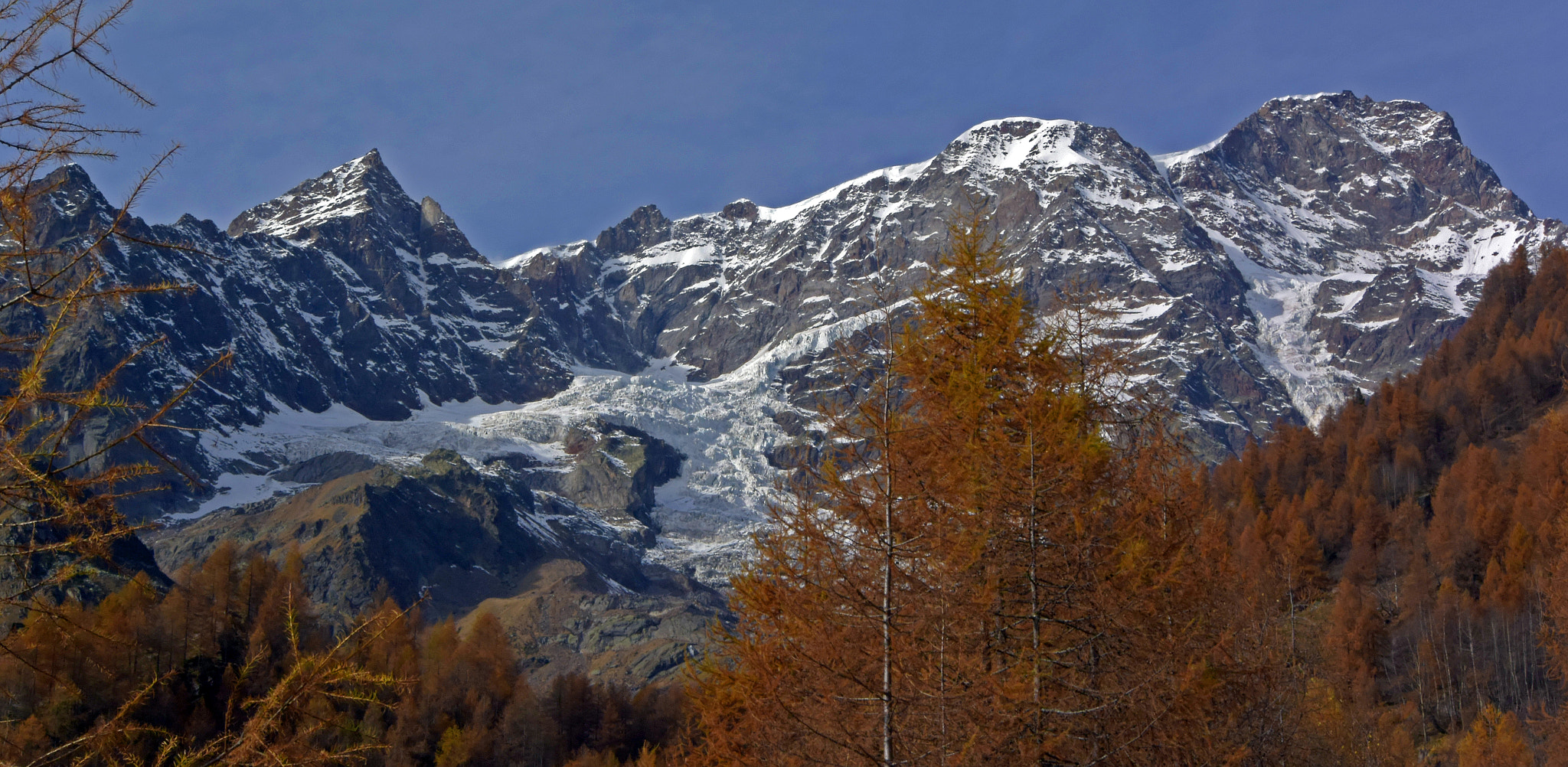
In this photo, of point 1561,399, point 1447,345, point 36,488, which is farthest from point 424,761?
point 1447,345

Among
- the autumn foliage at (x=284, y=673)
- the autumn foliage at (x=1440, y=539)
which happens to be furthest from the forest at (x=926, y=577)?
the autumn foliage at (x=284, y=673)

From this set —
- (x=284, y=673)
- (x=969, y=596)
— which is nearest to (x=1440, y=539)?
(x=284, y=673)

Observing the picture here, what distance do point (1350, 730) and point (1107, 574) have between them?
981 inches

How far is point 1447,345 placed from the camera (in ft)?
404

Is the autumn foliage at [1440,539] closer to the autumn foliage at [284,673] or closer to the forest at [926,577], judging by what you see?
the forest at [926,577]

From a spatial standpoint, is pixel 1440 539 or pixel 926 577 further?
pixel 1440 539

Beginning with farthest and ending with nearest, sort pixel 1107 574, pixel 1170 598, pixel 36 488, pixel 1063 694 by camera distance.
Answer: pixel 1170 598 → pixel 1107 574 → pixel 1063 694 → pixel 36 488

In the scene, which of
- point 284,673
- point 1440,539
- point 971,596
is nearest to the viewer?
point 971,596

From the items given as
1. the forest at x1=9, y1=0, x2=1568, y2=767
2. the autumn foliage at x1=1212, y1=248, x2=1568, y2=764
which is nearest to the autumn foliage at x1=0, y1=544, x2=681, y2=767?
the forest at x1=9, y1=0, x2=1568, y2=767

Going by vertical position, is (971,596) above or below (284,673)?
above

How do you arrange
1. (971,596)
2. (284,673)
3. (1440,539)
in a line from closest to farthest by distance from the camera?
(971,596) < (284,673) < (1440,539)

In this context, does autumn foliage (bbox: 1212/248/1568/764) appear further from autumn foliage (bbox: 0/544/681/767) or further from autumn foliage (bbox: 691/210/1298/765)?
autumn foliage (bbox: 0/544/681/767)

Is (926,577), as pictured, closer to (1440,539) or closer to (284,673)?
(284,673)

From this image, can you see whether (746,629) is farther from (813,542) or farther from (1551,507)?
(1551,507)
